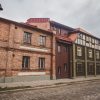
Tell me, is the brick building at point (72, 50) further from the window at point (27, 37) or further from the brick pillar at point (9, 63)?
the brick pillar at point (9, 63)

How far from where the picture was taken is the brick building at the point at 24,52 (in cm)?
1939

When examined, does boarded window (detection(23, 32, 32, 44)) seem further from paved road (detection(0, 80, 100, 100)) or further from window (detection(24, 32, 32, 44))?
paved road (detection(0, 80, 100, 100))

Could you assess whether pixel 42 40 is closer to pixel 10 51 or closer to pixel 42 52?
pixel 42 52

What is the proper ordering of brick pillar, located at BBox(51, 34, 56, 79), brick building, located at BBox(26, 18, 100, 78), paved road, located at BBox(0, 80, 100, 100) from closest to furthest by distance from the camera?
1. paved road, located at BBox(0, 80, 100, 100)
2. brick pillar, located at BBox(51, 34, 56, 79)
3. brick building, located at BBox(26, 18, 100, 78)

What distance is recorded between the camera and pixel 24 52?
843 inches

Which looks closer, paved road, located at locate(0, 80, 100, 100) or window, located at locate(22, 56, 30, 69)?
paved road, located at locate(0, 80, 100, 100)

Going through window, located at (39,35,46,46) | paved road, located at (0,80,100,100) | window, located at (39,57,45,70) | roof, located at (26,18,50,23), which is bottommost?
paved road, located at (0,80,100,100)

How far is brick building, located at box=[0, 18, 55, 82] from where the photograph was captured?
1939 cm

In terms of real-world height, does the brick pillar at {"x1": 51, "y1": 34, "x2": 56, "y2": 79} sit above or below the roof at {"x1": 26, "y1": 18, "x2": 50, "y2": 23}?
below

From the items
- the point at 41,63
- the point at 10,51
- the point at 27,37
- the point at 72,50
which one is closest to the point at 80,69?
the point at 72,50

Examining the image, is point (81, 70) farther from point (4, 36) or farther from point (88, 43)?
point (4, 36)

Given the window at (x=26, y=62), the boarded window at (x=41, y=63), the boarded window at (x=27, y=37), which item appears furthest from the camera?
the boarded window at (x=41, y=63)

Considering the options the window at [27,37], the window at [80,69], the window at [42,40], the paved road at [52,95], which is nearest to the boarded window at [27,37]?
the window at [27,37]

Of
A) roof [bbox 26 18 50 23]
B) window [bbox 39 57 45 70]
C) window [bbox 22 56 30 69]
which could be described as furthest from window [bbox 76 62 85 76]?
window [bbox 22 56 30 69]
